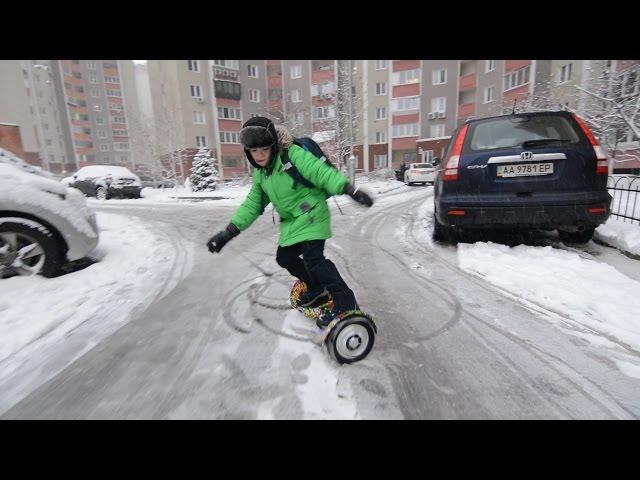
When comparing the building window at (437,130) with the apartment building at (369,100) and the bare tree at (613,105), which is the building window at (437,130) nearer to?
the apartment building at (369,100)

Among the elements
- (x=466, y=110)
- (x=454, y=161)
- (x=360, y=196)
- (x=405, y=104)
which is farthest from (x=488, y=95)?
(x=360, y=196)

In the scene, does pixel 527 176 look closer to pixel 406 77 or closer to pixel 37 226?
pixel 37 226

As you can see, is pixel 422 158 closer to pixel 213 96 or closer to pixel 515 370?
pixel 213 96

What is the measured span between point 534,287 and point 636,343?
101 cm

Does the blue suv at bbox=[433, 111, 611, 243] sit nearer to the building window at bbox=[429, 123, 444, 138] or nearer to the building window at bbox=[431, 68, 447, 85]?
the building window at bbox=[429, 123, 444, 138]

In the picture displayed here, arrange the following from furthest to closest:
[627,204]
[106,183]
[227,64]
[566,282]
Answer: [227,64], [106,183], [627,204], [566,282]

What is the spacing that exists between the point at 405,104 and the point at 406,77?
10.1 feet

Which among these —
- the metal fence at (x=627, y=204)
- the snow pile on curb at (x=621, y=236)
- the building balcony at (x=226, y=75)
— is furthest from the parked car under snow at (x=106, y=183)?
the building balcony at (x=226, y=75)

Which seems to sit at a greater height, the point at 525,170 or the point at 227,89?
the point at 227,89

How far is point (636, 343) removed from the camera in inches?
89.0

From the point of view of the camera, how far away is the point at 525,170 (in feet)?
12.5

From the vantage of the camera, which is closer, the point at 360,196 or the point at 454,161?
the point at 360,196

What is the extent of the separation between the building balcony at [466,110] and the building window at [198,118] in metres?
29.6
